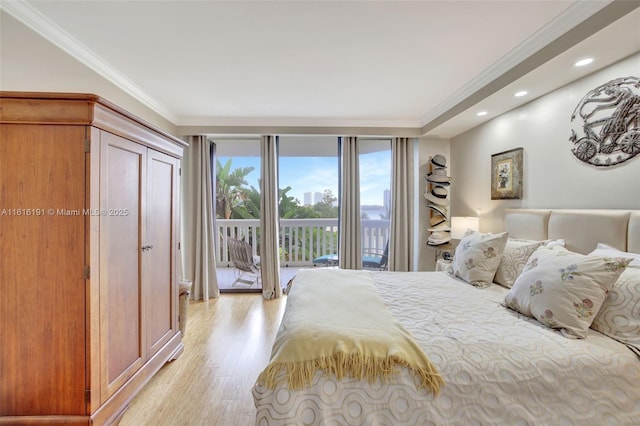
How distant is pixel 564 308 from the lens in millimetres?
1401

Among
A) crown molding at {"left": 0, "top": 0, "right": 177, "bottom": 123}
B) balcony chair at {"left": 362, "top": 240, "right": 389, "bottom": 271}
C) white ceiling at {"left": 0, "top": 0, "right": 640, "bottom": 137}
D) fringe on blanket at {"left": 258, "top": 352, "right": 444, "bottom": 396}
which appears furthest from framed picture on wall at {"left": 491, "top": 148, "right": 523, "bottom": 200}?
crown molding at {"left": 0, "top": 0, "right": 177, "bottom": 123}

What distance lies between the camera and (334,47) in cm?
213

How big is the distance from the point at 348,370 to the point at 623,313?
141 centimetres

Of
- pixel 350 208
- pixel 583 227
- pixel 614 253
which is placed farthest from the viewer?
pixel 350 208

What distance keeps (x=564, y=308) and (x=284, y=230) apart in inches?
173

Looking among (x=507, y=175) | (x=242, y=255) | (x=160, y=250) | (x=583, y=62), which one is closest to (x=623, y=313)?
(x=583, y=62)

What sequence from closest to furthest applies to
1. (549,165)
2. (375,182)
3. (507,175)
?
(549,165), (507,175), (375,182)

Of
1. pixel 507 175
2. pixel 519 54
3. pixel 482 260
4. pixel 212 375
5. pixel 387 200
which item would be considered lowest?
pixel 212 375

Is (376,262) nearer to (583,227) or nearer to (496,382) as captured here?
(583,227)

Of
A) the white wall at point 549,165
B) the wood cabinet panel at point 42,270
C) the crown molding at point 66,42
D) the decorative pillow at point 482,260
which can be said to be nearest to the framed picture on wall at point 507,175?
the white wall at point 549,165

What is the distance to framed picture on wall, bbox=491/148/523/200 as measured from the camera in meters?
2.73

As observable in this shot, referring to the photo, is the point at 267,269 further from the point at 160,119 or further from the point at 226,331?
the point at 160,119

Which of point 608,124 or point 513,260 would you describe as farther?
point 513,260

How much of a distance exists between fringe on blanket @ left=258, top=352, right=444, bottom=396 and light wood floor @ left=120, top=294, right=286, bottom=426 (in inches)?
34.8
